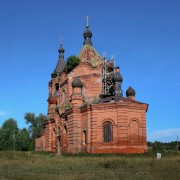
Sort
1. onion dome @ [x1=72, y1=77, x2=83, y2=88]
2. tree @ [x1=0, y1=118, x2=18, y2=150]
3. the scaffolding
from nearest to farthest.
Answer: onion dome @ [x1=72, y1=77, x2=83, y2=88] < the scaffolding < tree @ [x1=0, y1=118, x2=18, y2=150]

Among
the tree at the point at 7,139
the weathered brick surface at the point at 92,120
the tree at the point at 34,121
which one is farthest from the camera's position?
the tree at the point at 34,121

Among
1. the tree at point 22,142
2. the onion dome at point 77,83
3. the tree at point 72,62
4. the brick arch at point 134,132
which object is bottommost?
the tree at point 22,142

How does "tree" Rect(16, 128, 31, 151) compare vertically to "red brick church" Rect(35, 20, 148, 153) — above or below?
below

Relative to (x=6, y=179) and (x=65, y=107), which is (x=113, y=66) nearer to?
(x=65, y=107)

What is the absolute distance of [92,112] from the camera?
3241 cm

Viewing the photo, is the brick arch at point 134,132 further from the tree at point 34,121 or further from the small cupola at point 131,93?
the tree at point 34,121

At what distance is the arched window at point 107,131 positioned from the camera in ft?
104

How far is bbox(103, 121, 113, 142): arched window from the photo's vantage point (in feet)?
104

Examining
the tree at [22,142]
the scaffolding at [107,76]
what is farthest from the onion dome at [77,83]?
the tree at [22,142]

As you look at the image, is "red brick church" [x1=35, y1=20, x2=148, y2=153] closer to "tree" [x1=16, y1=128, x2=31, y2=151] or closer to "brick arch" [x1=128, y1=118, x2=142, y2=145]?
"brick arch" [x1=128, y1=118, x2=142, y2=145]

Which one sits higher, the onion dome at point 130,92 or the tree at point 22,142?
the onion dome at point 130,92

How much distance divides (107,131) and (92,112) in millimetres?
2444

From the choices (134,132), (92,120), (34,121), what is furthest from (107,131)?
(34,121)

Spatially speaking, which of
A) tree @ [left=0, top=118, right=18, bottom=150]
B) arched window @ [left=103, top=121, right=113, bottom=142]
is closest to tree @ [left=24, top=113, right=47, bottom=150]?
tree @ [left=0, top=118, right=18, bottom=150]
